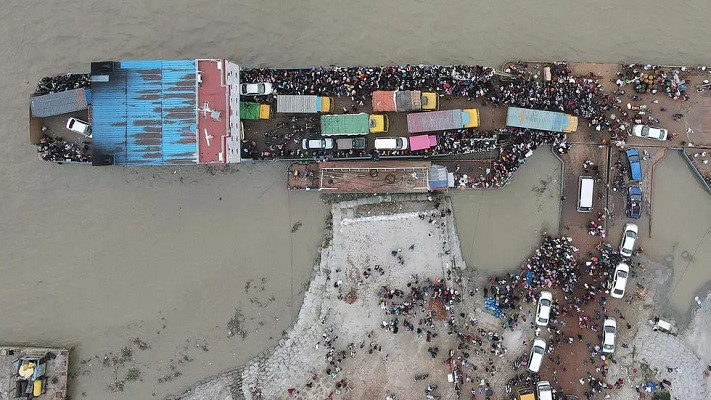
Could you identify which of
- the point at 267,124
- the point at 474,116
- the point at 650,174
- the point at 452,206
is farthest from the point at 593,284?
the point at 267,124

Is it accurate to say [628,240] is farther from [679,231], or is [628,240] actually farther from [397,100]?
[397,100]

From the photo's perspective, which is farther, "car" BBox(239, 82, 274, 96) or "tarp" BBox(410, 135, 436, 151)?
"tarp" BBox(410, 135, 436, 151)

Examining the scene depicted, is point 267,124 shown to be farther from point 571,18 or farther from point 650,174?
point 650,174

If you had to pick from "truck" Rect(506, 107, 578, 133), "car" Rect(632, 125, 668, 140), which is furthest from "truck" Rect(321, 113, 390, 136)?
"car" Rect(632, 125, 668, 140)

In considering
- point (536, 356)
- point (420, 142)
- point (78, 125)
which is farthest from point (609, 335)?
point (78, 125)

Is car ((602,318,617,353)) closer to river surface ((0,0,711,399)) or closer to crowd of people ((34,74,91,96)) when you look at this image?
river surface ((0,0,711,399))

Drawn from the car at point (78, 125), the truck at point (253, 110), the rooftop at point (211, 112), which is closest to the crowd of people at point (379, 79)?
the truck at point (253, 110)
